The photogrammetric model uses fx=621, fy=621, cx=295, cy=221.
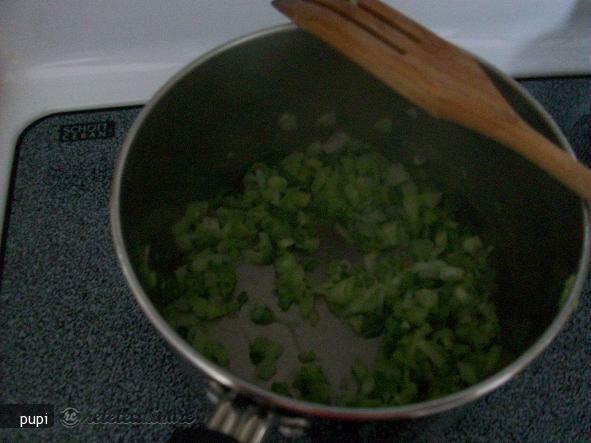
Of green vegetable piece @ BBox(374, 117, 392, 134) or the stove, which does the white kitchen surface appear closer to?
the stove

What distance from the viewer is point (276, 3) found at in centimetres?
63

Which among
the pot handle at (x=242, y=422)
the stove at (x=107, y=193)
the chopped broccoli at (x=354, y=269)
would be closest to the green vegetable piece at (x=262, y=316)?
the chopped broccoli at (x=354, y=269)

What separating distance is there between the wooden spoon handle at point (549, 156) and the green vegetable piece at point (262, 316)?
0.37 meters

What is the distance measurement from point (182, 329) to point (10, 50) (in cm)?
50

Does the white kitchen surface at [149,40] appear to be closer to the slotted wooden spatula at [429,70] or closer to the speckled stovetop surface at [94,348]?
the speckled stovetop surface at [94,348]

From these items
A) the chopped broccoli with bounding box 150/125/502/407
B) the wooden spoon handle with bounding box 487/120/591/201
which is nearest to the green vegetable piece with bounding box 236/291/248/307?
the chopped broccoli with bounding box 150/125/502/407

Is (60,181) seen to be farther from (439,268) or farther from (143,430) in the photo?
(439,268)

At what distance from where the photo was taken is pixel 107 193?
2.81ft

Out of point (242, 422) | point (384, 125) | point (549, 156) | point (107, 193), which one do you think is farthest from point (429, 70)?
point (107, 193)

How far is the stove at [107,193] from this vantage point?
28.9 inches

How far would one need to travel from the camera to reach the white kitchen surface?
879mm

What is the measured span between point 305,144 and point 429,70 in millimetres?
317

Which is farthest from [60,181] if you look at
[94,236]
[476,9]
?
[476,9]

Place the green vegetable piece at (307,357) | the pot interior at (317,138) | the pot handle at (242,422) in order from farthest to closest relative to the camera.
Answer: the green vegetable piece at (307,357), the pot interior at (317,138), the pot handle at (242,422)
